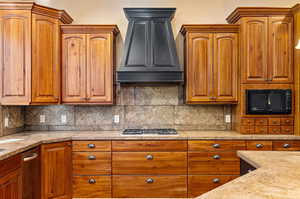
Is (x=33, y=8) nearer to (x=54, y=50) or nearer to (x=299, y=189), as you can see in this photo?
(x=54, y=50)

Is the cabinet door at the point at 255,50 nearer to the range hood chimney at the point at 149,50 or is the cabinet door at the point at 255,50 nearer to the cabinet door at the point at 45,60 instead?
the range hood chimney at the point at 149,50

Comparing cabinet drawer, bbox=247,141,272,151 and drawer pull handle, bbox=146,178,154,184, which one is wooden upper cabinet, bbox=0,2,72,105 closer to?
drawer pull handle, bbox=146,178,154,184

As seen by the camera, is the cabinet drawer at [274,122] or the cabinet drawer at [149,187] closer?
the cabinet drawer at [149,187]

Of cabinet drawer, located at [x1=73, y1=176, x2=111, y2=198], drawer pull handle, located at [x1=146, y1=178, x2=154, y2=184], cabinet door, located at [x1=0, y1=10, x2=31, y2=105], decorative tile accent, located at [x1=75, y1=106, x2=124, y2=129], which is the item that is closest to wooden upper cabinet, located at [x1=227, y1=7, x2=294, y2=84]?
drawer pull handle, located at [x1=146, y1=178, x2=154, y2=184]

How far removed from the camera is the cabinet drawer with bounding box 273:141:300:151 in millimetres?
3207

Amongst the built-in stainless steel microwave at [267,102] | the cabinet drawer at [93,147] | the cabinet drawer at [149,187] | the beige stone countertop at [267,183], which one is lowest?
the cabinet drawer at [149,187]

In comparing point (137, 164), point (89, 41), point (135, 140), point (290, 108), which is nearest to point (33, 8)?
point (89, 41)

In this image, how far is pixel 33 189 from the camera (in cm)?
286

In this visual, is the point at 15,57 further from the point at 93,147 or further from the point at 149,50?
the point at 149,50

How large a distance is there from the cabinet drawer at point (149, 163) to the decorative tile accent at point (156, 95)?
0.92 metres

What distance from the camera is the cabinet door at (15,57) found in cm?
Answer: 312

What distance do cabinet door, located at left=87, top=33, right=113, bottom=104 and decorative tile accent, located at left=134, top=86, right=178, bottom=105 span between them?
57 cm

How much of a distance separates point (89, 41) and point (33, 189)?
2.02 meters

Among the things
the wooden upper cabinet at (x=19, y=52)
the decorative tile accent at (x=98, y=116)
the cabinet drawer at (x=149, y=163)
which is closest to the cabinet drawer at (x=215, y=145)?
the cabinet drawer at (x=149, y=163)
